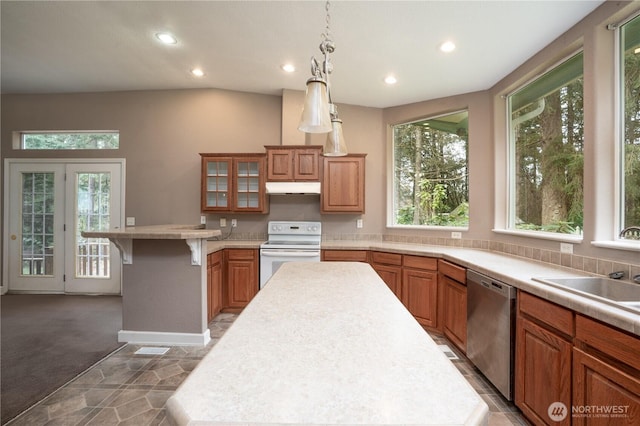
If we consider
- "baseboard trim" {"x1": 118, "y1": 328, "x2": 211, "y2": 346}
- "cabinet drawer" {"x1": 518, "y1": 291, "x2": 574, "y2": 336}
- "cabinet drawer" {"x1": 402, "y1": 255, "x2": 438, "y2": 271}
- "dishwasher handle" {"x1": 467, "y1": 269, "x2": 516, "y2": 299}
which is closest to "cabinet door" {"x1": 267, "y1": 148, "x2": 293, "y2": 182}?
"cabinet drawer" {"x1": 402, "y1": 255, "x2": 438, "y2": 271}

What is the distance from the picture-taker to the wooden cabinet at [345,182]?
3834mm

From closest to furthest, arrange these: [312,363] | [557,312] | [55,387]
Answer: [312,363]
[557,312]
[55,387]

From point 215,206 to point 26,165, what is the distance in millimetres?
3115

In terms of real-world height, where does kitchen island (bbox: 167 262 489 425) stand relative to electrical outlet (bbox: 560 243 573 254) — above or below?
below

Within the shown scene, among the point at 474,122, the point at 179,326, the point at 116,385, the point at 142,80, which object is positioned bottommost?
the point at 116,385

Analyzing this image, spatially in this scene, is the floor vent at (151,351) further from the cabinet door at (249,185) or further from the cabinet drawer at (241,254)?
the cabinet door at (249,185)

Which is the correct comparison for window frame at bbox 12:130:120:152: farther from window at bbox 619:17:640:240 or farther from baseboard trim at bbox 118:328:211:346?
window at bbox 619:17:640:240

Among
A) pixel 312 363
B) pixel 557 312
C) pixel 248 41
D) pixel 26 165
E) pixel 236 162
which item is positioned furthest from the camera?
pixel 26 165

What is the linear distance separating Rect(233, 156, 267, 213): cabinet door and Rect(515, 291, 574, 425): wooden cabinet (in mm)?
3011

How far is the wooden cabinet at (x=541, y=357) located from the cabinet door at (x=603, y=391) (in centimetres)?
6

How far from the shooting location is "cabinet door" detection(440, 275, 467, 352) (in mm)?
2498

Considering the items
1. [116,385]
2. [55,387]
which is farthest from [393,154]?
[55,387]

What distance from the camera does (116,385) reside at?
216cm

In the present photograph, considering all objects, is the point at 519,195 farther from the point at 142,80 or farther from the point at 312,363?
the point at 142,80
